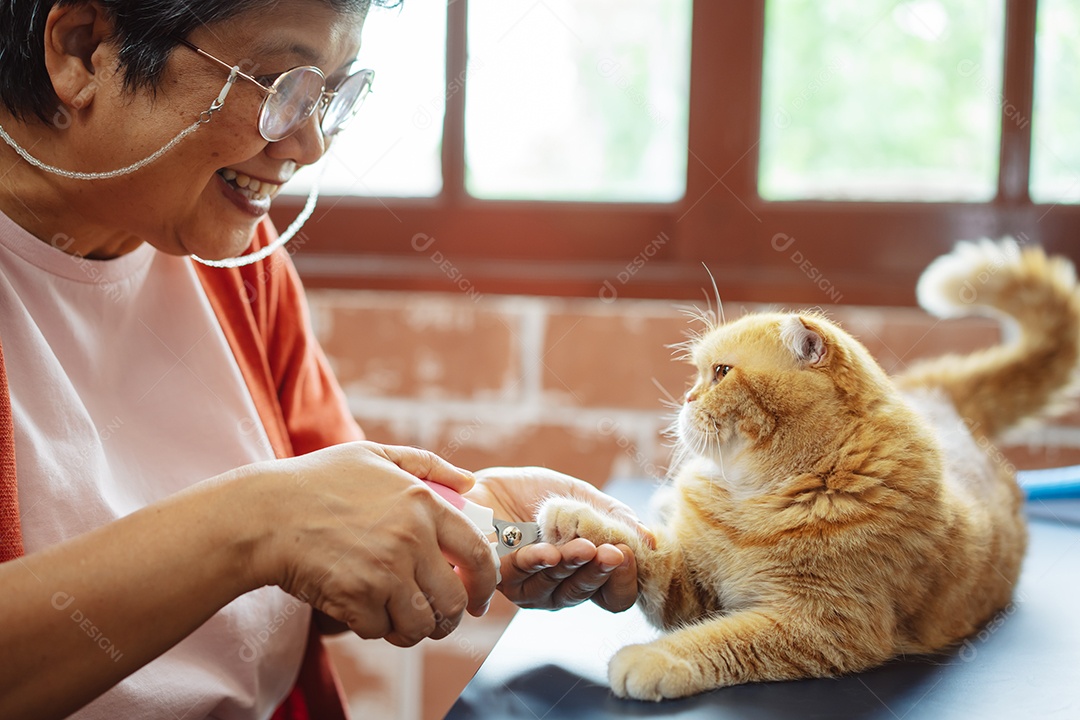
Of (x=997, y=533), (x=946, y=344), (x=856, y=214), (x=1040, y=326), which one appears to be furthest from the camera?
(x=856, y=214)

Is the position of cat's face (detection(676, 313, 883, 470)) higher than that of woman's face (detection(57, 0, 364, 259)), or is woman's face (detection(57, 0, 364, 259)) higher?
woman's face (detection(57, 0, 364, 259))

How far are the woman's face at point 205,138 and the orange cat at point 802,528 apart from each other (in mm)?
415

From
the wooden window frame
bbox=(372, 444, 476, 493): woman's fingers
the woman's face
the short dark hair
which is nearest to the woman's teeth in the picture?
the woman's face

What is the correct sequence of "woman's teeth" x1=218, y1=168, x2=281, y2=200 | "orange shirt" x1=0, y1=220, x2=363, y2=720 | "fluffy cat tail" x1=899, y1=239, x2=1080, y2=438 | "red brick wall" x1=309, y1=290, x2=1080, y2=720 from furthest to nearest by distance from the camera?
"red brick wall" x1=309, y1=290, x2=1080, y2=720 < "fluffy cat tail" x1=899, y1=239, x2=1080, y2=438 < "orange shirt" x1=0, y1=220, x2=363, y2=720 < "woman's teeth" x1=218, y1=168, x2=281, y2=200

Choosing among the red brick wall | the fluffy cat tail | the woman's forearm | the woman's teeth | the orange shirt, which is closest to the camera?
the woman's forearm

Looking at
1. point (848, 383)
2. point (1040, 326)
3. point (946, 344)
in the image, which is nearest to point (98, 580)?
point (848, 383)

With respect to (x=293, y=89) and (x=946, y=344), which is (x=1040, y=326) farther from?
(x=293, y=89)

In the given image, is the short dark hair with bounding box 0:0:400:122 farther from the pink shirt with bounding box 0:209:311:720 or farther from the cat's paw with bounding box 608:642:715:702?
the cat's paw with bounding box 608:642:715:702

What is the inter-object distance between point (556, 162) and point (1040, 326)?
2.75 ft

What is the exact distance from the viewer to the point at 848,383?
2.59ft

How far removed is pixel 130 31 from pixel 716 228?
40.9 inches

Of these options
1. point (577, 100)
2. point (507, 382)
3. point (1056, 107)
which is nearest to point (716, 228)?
point (577, 100)

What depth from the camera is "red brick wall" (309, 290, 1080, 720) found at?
146cm

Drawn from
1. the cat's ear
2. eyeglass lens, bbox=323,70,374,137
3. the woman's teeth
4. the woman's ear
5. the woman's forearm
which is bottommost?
the woman's forearm
